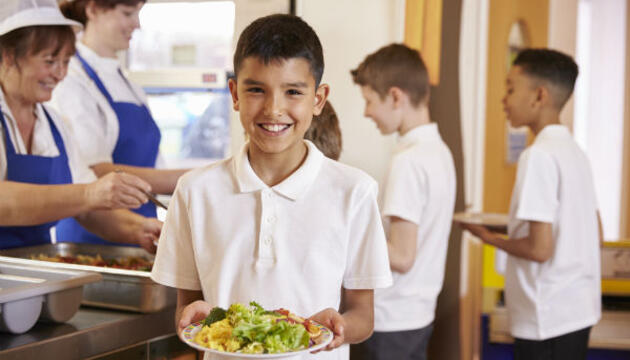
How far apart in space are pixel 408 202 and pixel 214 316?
39.4 inches

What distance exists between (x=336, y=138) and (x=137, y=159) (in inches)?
29.7

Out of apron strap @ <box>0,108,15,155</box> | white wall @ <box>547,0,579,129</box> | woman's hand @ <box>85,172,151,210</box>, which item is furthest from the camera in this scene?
white wall @ <box>547,0,579,129</box>

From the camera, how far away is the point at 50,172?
1.91 metres

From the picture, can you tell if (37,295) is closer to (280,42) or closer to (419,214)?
(280,42)

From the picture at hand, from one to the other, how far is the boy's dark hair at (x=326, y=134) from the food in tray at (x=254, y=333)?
0.67m

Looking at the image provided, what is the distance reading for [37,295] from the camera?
134cm

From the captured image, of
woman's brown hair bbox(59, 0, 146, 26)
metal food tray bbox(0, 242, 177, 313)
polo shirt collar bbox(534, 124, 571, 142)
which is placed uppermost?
woman's brown hair bbox(59, 0, 146, 26)

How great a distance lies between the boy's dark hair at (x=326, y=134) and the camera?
158 centimetres

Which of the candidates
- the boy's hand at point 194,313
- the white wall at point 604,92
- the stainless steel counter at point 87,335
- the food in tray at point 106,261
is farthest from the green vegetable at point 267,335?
the white wall at point 604,92

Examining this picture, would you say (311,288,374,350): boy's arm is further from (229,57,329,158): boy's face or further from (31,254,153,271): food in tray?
(31,254,153,271): food in tray

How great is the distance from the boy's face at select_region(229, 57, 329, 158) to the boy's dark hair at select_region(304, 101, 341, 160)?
0.48 m

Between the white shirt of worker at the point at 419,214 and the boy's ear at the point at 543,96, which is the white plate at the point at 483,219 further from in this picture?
the boy's ear at the point at 543,96

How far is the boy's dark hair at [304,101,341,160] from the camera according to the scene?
158cm

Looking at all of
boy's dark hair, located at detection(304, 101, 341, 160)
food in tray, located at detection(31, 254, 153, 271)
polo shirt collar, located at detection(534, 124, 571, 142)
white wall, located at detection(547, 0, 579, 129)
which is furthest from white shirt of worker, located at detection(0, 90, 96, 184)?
white wall, located at detection(547, 0, 579, 129)
